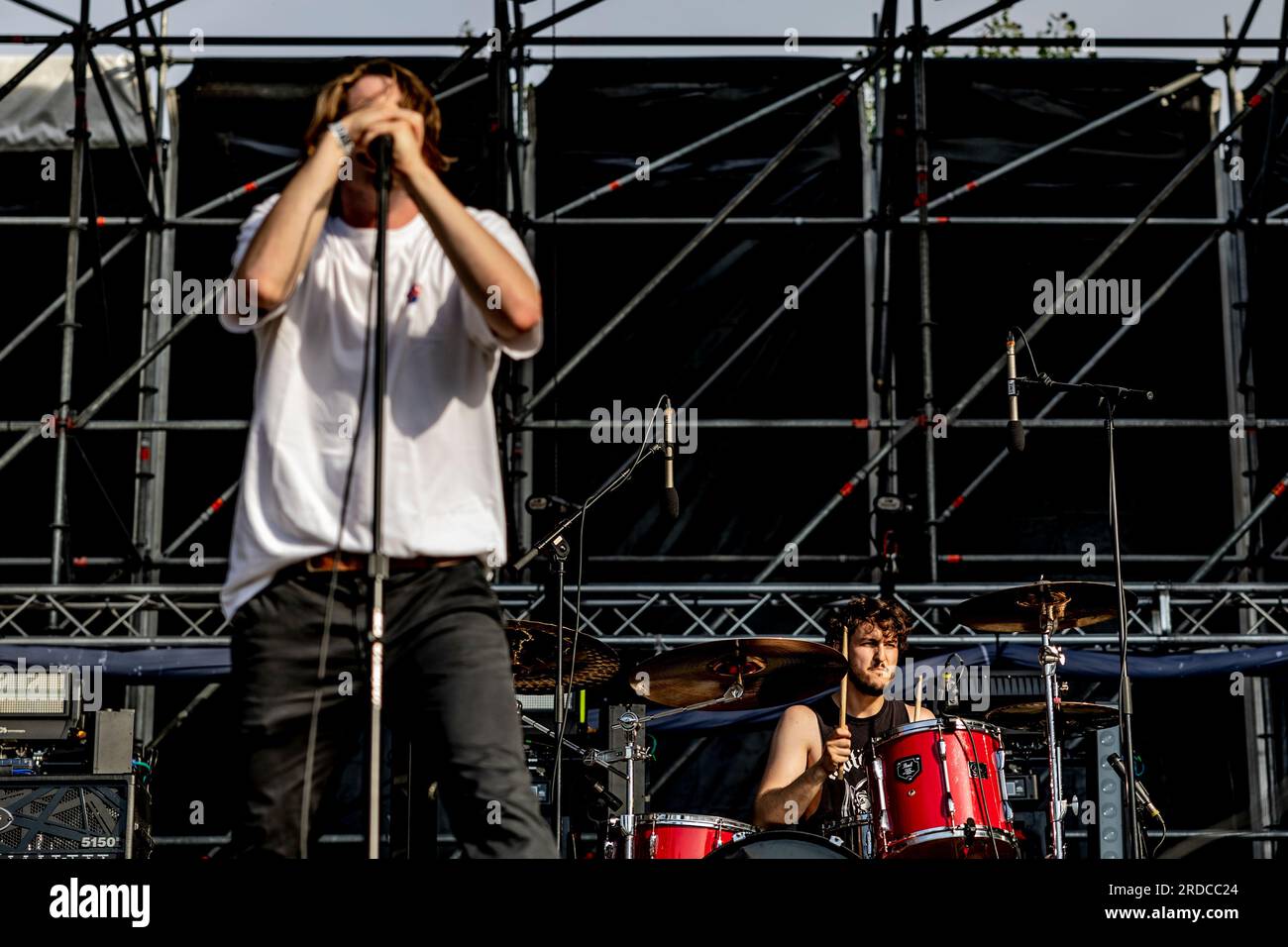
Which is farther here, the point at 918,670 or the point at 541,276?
the point at 541,276

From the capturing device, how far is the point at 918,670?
276 inches

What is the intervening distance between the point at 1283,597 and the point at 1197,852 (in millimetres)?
1611

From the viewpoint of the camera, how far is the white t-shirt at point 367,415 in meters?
2.56

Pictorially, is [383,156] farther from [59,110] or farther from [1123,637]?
[59,110]

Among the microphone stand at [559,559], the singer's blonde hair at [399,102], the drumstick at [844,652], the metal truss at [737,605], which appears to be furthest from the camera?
the metal truss at [737,605]

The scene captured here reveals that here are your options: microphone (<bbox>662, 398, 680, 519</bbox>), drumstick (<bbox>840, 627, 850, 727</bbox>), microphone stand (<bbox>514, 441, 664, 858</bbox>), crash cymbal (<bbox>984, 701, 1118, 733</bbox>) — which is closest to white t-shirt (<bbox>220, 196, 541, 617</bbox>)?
microphone stand (<bbox>514, 441, 664, 858</bbox>)

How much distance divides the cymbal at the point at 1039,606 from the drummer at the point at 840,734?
0.33 m

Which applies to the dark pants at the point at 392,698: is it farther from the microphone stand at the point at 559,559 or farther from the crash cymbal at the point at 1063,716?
the crash cymbal at the point at 1063,716

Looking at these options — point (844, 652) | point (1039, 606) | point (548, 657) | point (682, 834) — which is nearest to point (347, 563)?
point (682, 834)

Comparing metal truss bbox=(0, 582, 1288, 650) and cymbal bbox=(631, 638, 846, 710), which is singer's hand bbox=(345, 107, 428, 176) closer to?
cymbal bbox=(631, 638, 846, 710)

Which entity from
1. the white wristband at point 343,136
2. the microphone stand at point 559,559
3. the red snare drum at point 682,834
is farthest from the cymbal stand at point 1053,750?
the white wristband at point 343,136

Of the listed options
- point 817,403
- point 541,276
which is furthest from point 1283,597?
point 541,276
